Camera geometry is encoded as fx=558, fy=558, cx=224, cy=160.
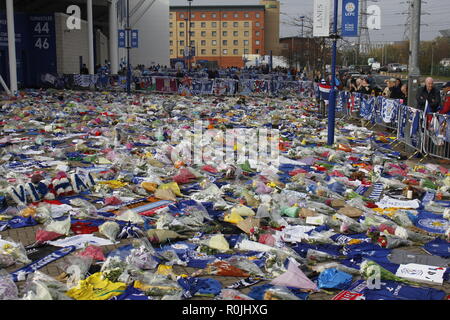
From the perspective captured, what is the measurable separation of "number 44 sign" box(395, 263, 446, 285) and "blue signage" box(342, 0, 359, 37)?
9.34 metres

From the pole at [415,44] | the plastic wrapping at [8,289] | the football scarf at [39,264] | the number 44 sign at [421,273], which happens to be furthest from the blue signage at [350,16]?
the plastic wrapping at [8,289]

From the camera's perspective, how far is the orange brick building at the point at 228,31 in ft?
421

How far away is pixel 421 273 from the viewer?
18.9ft

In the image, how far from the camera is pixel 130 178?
9.93 m

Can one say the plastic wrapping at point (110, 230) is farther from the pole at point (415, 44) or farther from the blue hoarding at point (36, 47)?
the blue hoarding at point (36, 47)

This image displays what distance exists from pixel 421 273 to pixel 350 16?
9.64 m

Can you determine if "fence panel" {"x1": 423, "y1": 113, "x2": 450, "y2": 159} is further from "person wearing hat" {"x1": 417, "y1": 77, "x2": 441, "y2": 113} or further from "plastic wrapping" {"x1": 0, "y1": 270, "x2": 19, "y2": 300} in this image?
"plastic wrapping" {"x1": 0, "y1": 270, "x2": 19, "y2": 300}

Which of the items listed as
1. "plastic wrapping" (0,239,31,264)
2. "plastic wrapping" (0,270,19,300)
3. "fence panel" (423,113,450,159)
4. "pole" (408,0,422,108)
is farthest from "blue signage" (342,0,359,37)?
"plastic wrapping" (0,270,19,300)

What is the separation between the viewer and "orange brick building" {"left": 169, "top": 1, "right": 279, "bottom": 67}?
128m

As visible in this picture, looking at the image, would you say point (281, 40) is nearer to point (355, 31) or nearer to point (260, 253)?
point (355, 31)

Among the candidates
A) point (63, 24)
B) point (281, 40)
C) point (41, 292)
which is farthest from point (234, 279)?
point (281, 40)

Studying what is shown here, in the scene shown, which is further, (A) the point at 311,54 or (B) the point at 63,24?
(A) the point at 311,54

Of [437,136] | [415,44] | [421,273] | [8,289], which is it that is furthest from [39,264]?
[415,44]
